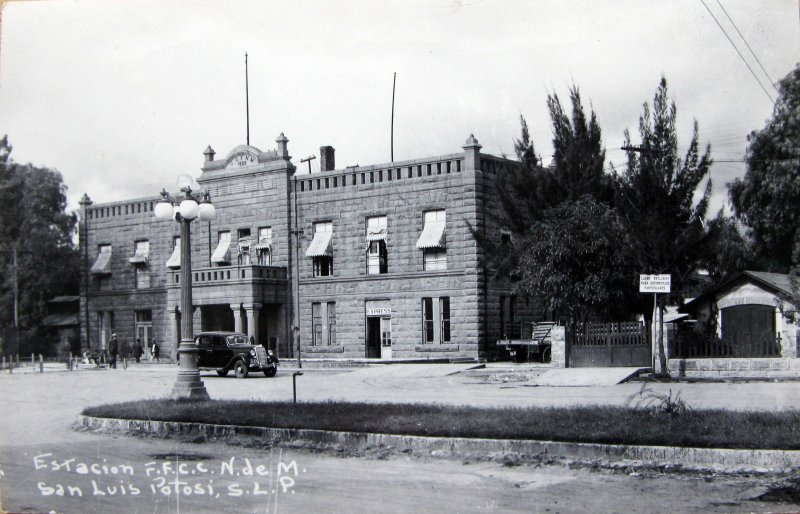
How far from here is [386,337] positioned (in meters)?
38.8

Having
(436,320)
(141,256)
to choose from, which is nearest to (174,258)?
(141,256)

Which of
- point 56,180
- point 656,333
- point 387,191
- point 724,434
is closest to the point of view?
point 724,434

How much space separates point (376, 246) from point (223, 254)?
891cm

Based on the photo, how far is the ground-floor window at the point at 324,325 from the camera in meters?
40.2

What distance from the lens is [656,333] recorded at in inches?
916

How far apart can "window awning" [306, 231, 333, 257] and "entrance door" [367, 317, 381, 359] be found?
3.83 m

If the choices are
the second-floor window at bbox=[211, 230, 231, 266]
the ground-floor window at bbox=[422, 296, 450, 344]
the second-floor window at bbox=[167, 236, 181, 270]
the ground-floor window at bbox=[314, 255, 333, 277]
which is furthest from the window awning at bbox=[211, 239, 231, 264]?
the ground-floor window at bbox=[422, 296, 450, 344]

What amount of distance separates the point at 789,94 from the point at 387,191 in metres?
19.8

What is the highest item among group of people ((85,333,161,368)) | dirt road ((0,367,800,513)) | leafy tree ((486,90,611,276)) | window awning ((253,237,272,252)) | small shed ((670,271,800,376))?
leafy tree ((486,90,611,276))

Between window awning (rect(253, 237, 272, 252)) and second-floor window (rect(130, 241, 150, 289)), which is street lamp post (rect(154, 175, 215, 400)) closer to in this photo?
window awning (rect(253, 237, 272, 252))

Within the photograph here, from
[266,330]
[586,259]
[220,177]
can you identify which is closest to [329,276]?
[266,330]

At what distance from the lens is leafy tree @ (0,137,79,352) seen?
46.1 meters

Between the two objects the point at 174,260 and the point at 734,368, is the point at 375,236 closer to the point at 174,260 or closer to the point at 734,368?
the point at 174,260

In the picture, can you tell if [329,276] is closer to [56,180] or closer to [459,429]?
[56,180]
